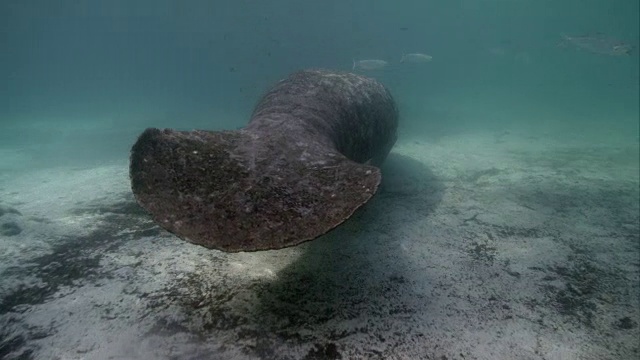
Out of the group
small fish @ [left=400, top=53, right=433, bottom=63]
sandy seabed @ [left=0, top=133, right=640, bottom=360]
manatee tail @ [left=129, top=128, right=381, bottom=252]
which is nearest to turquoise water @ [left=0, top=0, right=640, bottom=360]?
sandy seabed @ [left=0, top=133, right=640, bottom=360]

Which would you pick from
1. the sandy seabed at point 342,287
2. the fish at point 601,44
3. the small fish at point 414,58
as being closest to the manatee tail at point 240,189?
the sandy seabed at point 342,287

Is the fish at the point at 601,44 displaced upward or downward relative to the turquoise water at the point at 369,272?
upward

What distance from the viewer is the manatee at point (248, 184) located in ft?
7.01

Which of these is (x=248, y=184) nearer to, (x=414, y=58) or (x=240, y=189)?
(x=240, y=189)

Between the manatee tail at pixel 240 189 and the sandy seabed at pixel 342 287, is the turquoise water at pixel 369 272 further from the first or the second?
the manatee tail at pixel 240 189

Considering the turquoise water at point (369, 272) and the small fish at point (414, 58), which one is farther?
the small fish at point (414, 58)

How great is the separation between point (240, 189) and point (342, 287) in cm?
133

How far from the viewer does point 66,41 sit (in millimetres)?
72875

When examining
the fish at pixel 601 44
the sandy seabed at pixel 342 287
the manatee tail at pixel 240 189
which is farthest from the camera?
the fish at pixel 601 44

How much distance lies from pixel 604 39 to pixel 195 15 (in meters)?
56.9

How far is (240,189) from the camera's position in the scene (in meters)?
2.43

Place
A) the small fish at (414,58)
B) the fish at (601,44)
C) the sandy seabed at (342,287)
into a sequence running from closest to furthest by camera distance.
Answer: the sandy seabed at (342,287)
the fish at (601,44)
the small fish at (414,58)

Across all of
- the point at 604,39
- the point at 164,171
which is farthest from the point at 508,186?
the point at 604,39

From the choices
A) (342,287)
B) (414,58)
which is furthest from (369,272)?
(414,58)
